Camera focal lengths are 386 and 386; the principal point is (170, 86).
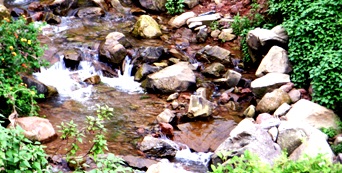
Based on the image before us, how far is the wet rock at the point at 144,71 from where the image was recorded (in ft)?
31.0

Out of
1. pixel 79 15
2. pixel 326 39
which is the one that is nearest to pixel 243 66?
pixel 326 39

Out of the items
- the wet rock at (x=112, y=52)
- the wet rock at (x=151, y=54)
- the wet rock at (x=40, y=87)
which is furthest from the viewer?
the wet rock at (x=151, y=54)

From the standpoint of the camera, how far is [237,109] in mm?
8273

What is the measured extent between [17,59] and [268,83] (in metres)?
4.94

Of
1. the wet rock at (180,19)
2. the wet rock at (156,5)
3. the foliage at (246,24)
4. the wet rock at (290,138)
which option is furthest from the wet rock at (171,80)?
the wet rock at (156,5)

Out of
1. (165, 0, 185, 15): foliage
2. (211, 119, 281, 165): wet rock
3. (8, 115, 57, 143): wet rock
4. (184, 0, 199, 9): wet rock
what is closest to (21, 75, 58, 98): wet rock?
(8, 115, 57, 143): wet rock

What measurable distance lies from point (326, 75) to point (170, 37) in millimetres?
5730

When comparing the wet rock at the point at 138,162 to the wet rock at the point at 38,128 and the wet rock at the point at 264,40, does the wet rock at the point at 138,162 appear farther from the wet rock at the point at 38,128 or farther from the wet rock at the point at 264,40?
the wet rock at the point at 264,40

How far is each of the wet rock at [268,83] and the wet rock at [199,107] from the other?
108 centimetres

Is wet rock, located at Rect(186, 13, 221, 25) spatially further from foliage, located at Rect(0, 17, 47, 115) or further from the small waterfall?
foliage, located at Rect(0, 17, 47, 115)

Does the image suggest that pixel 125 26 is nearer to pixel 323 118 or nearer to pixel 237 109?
pixel 237 109

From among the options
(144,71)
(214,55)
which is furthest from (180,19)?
(144,71)

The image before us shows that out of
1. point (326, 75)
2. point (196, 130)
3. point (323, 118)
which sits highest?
point (326, 75)

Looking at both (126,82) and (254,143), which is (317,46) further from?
(126,82)
